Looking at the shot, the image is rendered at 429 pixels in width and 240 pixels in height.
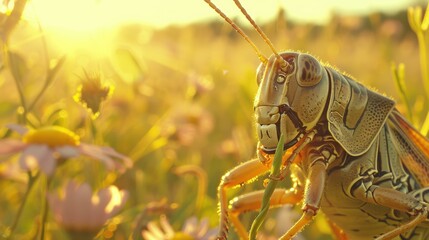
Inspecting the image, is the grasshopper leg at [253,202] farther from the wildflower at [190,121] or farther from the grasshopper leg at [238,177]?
the wildflower at [190,121]

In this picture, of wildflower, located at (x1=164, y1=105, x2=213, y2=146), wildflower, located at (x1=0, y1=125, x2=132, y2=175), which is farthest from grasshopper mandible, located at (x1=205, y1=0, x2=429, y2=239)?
wildflower, located at (x1=164, y1=105, x2=213, y2=146)

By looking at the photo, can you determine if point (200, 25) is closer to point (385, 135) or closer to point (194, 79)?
point (194, 79)

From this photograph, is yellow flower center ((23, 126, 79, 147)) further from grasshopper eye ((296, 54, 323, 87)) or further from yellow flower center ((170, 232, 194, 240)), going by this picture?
grasshopper eye ((296, 54, 323, 87))

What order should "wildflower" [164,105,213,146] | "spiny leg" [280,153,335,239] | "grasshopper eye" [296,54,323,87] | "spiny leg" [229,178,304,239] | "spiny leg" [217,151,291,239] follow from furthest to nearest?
1. "wildflower" [164,105,213,146]
2. "spiny leg" [229,178,304,239]
3. "spiny leg" [217,151,291,239]
4. "grasshopper eye" [296,54,323,87]
5. "spiny leg" [280,153,335,239]

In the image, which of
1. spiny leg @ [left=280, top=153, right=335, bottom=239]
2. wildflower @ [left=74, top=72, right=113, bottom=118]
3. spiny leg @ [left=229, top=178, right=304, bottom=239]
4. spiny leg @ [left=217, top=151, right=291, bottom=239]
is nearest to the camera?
spiny leg @ [left=280, top=153, right=335, bottom=239]

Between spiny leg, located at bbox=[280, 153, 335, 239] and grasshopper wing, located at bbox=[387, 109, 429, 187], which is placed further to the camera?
grasshopper wing, located at bbox=[387, 109, 429, 187]

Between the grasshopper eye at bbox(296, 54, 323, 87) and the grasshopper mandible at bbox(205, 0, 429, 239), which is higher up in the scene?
the grasshopper eye at bbox(296, 54, 323, 87)
